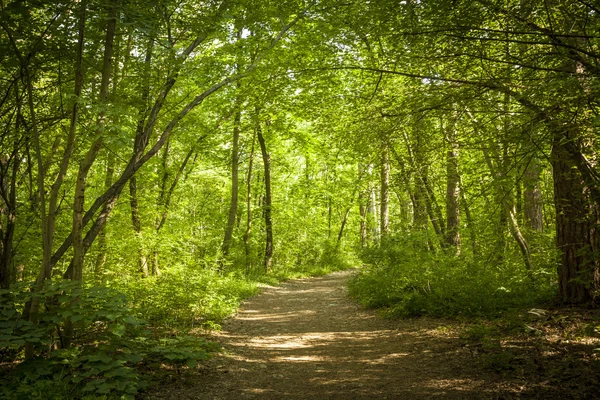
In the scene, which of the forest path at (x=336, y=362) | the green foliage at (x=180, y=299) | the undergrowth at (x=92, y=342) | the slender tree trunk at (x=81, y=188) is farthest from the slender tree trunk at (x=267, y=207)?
the slender tree trunk at (x=81, y=188)

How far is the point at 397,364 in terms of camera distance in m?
5.67

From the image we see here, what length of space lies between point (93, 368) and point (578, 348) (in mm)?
5680

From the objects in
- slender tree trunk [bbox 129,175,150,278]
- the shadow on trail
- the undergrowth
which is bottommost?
the shadow on trail

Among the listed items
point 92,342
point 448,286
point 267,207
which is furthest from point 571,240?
point 267,207

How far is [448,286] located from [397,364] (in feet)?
9.89

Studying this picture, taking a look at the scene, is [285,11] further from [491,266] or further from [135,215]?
[135,215]

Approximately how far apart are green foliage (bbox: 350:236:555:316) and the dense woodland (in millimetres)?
43

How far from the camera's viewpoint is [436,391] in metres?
4.50

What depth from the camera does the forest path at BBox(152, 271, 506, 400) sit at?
15.5 ft

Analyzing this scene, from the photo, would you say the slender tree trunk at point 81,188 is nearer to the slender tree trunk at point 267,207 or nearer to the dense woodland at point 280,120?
the dense woodland at point 280,120

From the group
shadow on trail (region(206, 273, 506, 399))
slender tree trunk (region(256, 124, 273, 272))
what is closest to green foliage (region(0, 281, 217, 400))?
shadow on trail (region(206, 273, 506, 399))

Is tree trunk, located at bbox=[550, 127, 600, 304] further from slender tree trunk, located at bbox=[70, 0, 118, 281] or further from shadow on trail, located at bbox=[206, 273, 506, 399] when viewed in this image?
slender tree trunk, located at bbox=[70, 0, 118, 281]

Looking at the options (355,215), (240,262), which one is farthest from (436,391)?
(355,215)

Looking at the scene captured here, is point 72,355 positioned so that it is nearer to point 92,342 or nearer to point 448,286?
Answer: point 92,342
